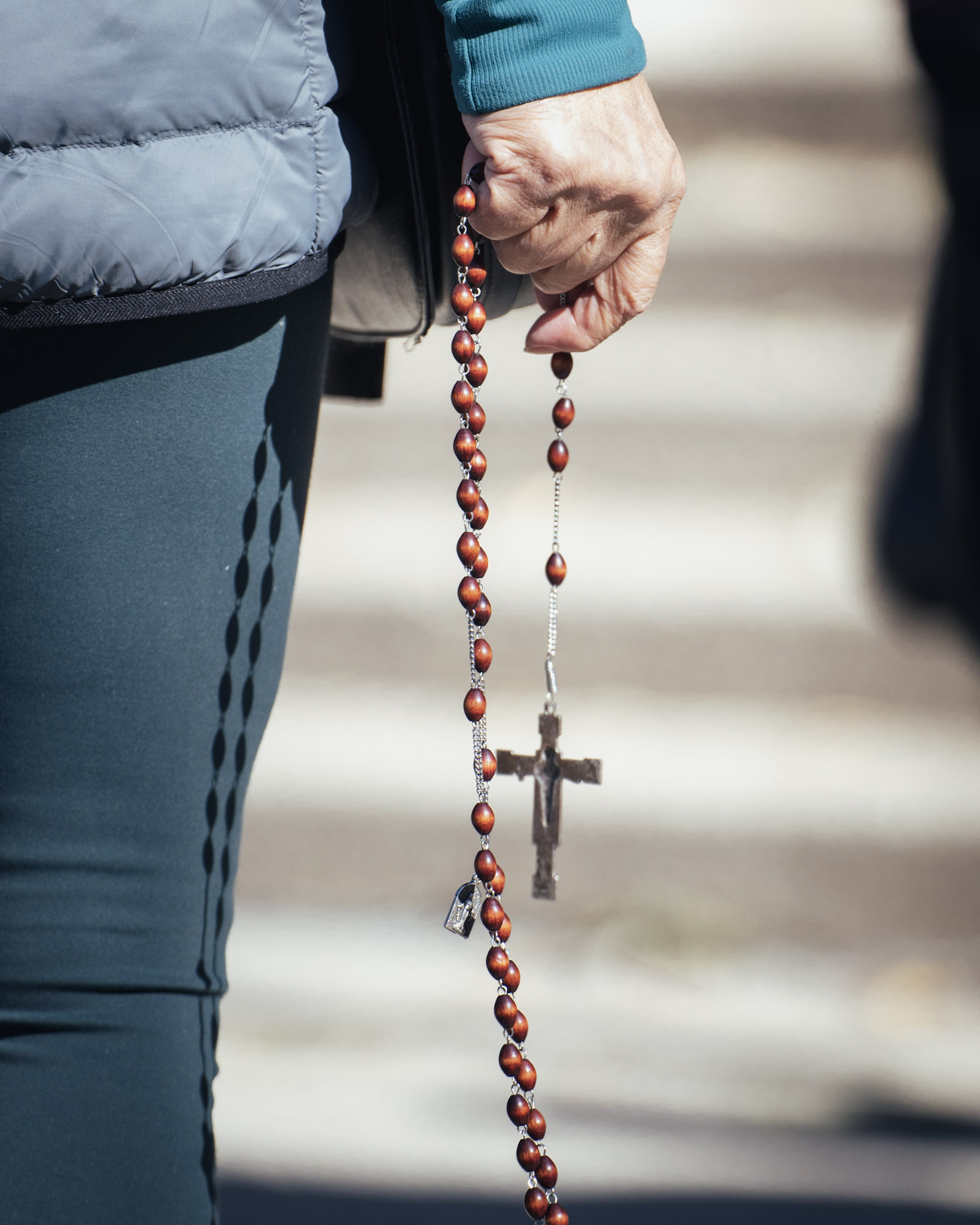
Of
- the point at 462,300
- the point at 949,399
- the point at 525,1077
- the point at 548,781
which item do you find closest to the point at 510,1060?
the point at 525,1077

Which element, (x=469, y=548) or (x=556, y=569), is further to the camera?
(x=556, y=569)

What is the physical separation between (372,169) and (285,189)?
13 centimetres

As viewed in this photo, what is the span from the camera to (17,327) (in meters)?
0.78

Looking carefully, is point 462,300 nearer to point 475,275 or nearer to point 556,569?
point 475,275

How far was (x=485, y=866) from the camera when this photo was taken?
0.97 metres

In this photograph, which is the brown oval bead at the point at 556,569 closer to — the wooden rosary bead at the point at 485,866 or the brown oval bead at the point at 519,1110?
the wooden rosary bead at the point at 485,866

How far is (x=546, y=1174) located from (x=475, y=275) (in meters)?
0.70

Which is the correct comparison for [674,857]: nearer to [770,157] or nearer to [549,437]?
[549,437]

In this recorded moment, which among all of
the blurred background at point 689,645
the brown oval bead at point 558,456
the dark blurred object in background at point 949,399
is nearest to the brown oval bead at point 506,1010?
the brown oval bead at point 558,456

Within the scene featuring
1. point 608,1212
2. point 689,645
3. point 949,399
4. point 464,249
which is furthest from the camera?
point 689,645

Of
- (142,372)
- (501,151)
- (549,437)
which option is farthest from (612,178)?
(549,437)

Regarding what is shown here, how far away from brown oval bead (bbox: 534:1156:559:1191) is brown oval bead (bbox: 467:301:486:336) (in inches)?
25.3

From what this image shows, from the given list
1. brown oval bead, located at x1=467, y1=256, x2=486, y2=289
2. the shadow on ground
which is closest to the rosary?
brown oval bead, located at x1=467, y1=256, x2=486, y2=289

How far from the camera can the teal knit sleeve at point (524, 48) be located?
2.58ft
